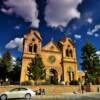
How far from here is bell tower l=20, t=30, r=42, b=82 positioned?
5559 cm

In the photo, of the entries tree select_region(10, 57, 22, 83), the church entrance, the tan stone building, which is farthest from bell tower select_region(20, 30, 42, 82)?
tree select_region(10, 57, 22, 83)

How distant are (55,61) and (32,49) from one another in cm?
704

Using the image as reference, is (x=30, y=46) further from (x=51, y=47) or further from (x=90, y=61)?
(x=90, y=61)

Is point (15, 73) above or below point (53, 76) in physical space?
above

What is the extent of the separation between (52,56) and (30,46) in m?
6.50

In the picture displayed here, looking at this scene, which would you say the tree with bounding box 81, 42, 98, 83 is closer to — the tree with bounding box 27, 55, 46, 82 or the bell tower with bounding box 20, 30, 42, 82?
the bell tower with bounding box 20, 30, 42, 82

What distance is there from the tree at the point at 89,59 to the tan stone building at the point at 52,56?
18.5 feet

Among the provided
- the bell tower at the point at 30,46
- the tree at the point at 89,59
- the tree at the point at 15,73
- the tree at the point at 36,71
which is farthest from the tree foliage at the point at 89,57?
the tree at the point at 15,73

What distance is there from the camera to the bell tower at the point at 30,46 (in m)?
55.6

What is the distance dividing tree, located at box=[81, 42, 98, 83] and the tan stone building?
563cm

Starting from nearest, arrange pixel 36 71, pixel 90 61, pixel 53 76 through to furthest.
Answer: pixel 36 71 → pixel 90 61 → pixel 53 76

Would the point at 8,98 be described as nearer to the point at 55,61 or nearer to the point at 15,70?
the point at 55,61

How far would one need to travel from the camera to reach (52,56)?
5956 cm

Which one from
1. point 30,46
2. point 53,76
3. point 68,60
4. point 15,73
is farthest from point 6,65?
point 68,60
